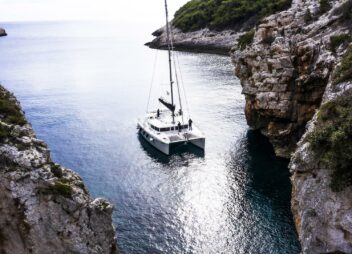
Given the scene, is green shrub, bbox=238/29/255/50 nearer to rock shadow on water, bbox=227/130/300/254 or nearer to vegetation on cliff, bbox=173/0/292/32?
rock shadow on water, bbox=227/130/300/254

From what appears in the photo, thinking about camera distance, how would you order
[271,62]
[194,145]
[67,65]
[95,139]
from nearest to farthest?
1. [271,62]
2. [194,145]
3. [95,139]
4. [67,65]

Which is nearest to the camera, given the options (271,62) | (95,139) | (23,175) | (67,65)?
(23,175)

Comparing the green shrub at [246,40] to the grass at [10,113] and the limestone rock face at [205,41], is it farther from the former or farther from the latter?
the limestone rock face at [205,41]

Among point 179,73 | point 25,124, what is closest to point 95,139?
point 25,124

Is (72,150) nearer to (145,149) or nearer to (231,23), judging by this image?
(145,149)

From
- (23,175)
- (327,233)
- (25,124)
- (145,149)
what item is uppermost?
(25,124)

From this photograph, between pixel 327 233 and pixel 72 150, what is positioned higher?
pixel 327 233

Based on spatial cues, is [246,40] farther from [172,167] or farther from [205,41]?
[205,41]

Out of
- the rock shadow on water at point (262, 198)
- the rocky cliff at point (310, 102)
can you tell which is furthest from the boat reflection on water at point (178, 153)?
Result: the rocky cliff at point (310, 102)
